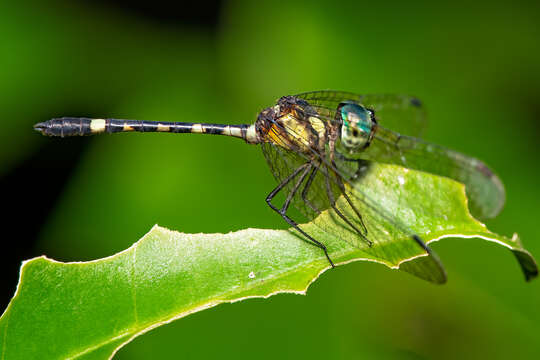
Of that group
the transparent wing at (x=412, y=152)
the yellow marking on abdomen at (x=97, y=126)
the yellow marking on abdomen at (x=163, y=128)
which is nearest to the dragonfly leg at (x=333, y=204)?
the transparent wing at (x=412, y=152)

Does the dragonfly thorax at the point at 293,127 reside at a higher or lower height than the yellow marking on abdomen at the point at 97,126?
higher

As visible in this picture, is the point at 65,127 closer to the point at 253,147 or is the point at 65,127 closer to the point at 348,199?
the point at 253,147

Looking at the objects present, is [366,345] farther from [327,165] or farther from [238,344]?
[327,165]

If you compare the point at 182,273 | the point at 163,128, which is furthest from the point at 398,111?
the point at 182,273

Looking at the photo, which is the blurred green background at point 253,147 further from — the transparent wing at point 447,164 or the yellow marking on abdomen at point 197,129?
the transparent wing at point 447,164

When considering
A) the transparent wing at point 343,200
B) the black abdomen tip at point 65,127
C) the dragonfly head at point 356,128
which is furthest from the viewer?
the black abdomen tip at point 65,127

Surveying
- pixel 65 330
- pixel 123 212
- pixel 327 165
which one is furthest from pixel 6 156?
pixel 327 165

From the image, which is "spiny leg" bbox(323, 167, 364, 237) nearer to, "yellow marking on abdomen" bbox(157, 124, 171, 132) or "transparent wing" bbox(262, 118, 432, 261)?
"transparent wing" bbox(262, 118, 432, 261)

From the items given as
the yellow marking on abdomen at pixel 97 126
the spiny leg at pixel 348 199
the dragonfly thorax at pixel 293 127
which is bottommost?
the spiny leg at pixel 348 199
